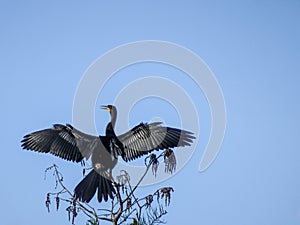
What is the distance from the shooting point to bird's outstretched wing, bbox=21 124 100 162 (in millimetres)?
6090

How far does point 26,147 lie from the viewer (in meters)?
6.48

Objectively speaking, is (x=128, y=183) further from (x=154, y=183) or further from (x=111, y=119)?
(x=111, y=119)

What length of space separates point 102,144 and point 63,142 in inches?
30.3

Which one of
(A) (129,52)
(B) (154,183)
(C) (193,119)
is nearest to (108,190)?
(B) (154,183)

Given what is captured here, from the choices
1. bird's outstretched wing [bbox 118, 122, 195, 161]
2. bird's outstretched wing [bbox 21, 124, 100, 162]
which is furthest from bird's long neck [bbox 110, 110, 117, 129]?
bird's outstretched wing [bbox 21, 124, 100, 162]

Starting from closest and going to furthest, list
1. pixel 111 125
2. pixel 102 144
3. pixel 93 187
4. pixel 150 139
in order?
pixel 93 187, pixel 102 144, pixel 111 125, pixel 150 139

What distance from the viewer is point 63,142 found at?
21.1 feet

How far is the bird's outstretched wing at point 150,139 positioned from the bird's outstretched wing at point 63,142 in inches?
14.4

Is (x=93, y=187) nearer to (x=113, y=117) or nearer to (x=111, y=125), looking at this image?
(x=111, y=125)

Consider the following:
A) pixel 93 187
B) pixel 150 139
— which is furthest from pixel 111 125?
pixel 93 187

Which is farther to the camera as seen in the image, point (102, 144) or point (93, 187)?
point (102, 144)

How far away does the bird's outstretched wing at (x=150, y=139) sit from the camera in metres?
6.03

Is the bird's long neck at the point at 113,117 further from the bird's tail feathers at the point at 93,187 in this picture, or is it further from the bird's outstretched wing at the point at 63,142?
the bird's tail feathers at the point at 93,187

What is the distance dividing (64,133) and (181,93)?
5.22ft
